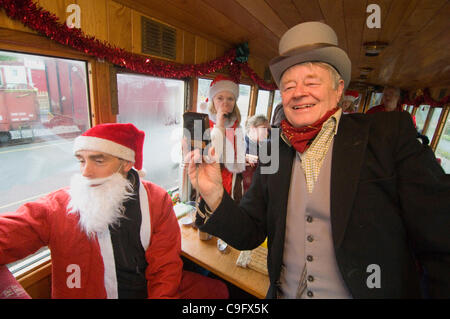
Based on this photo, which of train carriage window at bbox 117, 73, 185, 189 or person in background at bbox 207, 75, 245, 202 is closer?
train carriage window at bbox 117, 73, 185, 189

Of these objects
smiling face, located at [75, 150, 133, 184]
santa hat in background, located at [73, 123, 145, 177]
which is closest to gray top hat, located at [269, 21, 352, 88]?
santa hat in background, located at [73, 123, 145, 177]

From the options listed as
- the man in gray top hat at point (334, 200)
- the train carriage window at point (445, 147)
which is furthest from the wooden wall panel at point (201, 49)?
the train carriage window at point (445, 147)

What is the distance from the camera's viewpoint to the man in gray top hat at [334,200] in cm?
64

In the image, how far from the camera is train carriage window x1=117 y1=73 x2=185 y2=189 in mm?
1637

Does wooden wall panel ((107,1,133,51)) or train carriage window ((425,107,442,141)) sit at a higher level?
wooden wall panel ((107,1,133,51))

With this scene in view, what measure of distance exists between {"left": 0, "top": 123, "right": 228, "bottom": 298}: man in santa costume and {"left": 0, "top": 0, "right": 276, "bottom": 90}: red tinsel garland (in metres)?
0.47

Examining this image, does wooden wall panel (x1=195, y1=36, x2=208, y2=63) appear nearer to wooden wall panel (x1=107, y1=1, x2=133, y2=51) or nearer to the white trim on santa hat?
wooden wall panel (x1=107, y1=1, x2=133, y2=51)

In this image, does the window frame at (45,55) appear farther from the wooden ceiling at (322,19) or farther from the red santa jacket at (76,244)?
the wooden ceiling at (322,19)

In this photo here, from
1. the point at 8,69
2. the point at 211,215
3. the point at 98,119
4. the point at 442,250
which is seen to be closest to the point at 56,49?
the point at 8,69

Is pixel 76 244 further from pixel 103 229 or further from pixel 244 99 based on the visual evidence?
pixel 244 99

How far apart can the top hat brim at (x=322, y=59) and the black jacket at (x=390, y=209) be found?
262 mm

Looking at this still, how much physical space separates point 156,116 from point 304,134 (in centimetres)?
152

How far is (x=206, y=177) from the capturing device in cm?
85

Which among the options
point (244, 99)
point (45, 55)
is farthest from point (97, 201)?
point (244, 99)
